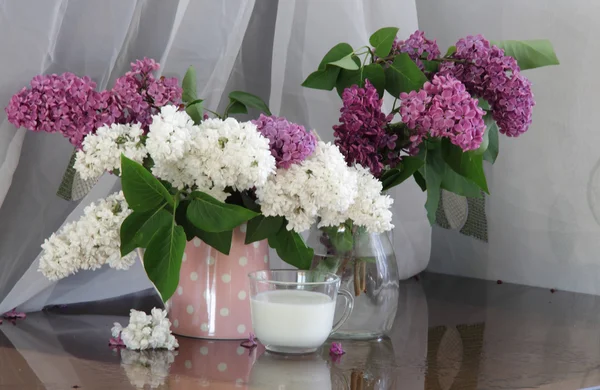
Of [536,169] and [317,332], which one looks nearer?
[317,332]

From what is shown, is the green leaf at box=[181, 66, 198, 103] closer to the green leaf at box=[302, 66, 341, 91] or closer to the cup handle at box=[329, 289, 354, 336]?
the green leaf at box=[302, 66, 341, 91]

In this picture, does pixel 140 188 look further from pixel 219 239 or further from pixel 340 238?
pixel 340 238

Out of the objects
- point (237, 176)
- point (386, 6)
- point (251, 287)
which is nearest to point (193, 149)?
point (237, 176)

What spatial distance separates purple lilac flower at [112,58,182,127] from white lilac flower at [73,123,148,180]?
42mm

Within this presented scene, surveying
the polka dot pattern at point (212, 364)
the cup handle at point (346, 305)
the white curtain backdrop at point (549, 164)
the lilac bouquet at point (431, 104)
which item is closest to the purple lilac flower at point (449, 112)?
the lilac bouquet at point (431, 104)

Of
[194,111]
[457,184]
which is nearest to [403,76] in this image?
[457,184]

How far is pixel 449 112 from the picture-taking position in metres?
0.87

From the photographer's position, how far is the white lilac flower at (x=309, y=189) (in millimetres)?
841

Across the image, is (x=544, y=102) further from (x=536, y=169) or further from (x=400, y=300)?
(x=400, y=300)

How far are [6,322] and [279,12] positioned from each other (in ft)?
1.96

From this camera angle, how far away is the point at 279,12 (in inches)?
49.3

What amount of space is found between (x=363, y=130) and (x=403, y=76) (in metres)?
0.10

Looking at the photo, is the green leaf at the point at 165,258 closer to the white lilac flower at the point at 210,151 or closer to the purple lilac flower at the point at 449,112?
the white lilac flower at the point at 210,151

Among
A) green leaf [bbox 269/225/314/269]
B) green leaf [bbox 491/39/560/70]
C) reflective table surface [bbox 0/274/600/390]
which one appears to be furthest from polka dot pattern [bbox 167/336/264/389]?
green leaf [bbox 491/39/560/70]
